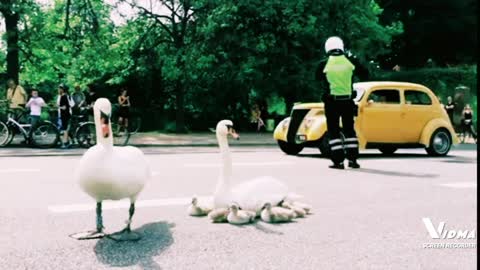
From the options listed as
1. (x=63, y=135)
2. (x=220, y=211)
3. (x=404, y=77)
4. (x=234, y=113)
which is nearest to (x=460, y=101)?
(x=404, y=77)

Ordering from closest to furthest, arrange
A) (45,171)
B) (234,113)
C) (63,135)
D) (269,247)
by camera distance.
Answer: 1. (269,247)
2. (45,171)
3. (63,135)
4. (234,113)

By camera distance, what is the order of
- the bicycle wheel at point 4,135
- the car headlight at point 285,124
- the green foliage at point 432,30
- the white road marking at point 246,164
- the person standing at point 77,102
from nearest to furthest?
the white road marking at point 246,164 → the car headlight at point 285,124 → the bicycle wheel at point 4,135 → the person standing at point 77,102 → the green foliage at point 432,30

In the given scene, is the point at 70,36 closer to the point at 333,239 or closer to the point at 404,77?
the point at 404,77

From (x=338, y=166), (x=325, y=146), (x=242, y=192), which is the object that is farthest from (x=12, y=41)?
(x=242, y=192)

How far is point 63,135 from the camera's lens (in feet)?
55.6

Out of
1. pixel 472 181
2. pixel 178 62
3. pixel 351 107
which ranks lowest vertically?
pixel 472 181

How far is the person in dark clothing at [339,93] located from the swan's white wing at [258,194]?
4120 mm

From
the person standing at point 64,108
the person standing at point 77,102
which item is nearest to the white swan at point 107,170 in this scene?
the person standing at point 64,108

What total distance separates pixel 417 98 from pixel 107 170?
1026cm

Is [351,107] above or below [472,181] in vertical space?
above

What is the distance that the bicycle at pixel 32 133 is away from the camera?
1566 centimetres

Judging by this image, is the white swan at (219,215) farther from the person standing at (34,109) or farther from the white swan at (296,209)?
the person standing at (34,109)

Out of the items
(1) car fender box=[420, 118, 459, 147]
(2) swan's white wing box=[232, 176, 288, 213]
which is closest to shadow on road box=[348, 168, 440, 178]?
(2) swan's white wing box=[232, 176, 288, 213]

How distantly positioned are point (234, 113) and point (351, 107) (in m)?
18.0
